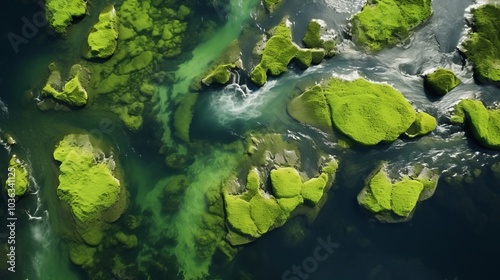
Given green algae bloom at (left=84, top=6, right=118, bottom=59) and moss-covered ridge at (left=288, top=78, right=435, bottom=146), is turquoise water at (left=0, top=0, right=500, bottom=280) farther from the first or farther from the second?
green algae bloom at (left=84, top=6, right=118, bottom=59)

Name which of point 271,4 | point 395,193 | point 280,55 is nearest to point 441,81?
point 395,193

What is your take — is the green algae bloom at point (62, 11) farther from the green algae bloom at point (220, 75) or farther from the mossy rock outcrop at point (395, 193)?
the mossy rock outcrop at point (395, 193)

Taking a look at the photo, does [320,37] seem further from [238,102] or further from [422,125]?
[422,125]

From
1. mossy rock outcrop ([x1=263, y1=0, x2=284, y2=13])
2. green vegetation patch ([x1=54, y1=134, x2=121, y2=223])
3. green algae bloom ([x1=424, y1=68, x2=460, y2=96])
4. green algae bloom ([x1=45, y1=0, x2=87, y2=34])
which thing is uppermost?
green algae bloom ([x1=45, y1=0, x2=87, y2=34])

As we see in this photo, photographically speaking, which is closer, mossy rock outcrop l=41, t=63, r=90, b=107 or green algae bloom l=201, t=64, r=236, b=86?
mossy rock outcrop l=41, t=63, r=90, b=107

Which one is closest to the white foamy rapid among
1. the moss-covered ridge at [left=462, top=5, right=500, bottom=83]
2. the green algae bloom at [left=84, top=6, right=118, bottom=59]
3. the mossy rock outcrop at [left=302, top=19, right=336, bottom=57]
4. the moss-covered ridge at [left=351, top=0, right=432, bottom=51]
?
the mossy rock outcrop at [left=302, top=19, right=336, bottom=57]

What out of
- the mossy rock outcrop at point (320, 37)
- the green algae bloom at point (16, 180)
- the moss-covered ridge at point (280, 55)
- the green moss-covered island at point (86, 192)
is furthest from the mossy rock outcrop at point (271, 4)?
the green algae bloom at point (16, 180)

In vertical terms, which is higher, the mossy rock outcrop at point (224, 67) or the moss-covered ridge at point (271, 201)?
the mossy rock outcrop at point (224, 67)
